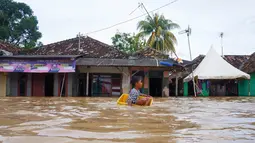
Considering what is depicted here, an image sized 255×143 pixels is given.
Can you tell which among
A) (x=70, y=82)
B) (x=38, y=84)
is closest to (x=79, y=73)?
(x=70, y=82)

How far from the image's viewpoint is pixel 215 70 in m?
22.8

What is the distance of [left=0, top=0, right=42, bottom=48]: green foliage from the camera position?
33156 millimetres

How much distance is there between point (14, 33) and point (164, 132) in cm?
3244

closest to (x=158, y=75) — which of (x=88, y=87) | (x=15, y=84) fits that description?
(x=88, y=87)

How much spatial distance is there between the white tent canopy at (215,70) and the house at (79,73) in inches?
129

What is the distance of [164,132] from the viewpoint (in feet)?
13.0

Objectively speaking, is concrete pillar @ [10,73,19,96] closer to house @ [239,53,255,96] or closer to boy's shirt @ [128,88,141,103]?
boy's shirt @ [128,88,141,103]

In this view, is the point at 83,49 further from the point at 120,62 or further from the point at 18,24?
the point at 18,24

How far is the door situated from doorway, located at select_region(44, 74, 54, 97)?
0.92 ft

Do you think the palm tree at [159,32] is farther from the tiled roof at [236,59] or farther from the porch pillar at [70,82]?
the porch pillar at [70,82]

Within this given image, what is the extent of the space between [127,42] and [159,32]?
423 cm

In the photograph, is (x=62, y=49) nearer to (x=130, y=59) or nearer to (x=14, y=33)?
(x=130, y=59)

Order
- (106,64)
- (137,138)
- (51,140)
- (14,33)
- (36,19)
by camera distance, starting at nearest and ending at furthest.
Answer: (51,140), (137,138), (106,64), (14,33), (36,19)

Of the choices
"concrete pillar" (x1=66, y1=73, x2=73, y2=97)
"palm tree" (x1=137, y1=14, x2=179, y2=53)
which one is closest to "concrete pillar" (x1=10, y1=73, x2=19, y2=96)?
"concrete pillar" (x1=66, y1=73, x2=73, y2=97)
